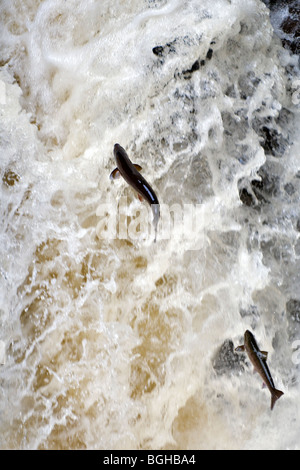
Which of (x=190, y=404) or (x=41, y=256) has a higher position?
(x=41, y=256)

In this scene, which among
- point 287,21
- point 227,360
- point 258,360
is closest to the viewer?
point 258,360

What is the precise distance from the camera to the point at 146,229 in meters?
1.86

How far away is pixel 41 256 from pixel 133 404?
638 millimetres

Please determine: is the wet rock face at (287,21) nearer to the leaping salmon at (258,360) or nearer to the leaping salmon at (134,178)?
the leaping salmon at (134,178)

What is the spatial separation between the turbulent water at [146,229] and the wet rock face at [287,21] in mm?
218

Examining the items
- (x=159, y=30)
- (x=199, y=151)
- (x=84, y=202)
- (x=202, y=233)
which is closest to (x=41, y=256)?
(x=84, y=202)

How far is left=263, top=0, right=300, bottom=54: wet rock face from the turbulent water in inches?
8.6

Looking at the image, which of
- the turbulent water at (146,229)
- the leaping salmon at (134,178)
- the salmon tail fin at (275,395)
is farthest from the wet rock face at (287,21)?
the salmon tail fin at (275,395)

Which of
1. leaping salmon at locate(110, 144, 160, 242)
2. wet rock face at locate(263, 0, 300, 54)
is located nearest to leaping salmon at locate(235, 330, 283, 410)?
leaping salmon at locate(110, 144, 160, 242)

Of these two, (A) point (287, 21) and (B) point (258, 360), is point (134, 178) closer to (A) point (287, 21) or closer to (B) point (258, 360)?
(B) point (258, 360)

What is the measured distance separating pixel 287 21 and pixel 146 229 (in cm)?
132

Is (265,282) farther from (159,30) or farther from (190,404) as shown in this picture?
(159,30)

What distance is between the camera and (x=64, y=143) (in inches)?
78.1

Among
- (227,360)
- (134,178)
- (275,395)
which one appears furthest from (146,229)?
(275,395)
